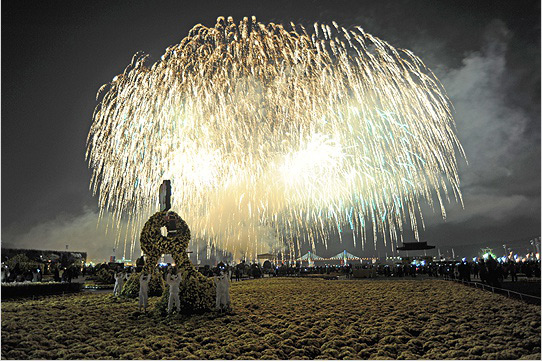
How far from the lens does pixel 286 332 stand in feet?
32.7

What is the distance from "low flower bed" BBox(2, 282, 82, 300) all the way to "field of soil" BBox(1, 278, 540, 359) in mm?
3955

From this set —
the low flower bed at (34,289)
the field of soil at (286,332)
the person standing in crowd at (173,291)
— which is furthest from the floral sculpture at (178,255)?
the low flower bed at (34,289)

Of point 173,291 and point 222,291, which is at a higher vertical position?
point 173,291

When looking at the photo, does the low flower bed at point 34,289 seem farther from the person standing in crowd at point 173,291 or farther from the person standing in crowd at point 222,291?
the person standing in crowd at point 222,291

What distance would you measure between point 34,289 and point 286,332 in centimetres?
1661

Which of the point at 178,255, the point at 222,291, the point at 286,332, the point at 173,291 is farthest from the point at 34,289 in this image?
the point at 286,332

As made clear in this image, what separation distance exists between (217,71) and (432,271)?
34.1 meters

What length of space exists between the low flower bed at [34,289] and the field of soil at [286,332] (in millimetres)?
3955

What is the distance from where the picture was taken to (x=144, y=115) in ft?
65.3

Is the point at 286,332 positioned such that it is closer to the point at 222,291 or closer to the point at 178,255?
the point at 222,291

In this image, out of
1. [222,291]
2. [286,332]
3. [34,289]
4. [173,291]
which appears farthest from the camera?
[34,289]

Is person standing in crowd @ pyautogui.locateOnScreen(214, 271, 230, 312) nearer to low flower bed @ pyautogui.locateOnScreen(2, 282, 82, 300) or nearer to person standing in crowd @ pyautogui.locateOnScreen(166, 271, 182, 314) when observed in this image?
person standing in crowd @ pyautogui.locateOnScreen(166, 271, 182, 314)

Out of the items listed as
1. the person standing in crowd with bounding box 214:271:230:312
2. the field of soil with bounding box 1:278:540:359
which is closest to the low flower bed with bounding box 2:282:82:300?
the field of soil with bounding box 1:278:540:359

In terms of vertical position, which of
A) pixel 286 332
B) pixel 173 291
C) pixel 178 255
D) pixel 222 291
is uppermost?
pixel 178 255
